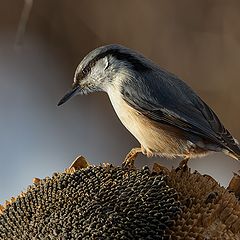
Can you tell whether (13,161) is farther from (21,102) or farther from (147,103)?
(147,103)

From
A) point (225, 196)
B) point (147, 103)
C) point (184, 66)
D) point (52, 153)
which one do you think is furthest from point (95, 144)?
point (225, 196)

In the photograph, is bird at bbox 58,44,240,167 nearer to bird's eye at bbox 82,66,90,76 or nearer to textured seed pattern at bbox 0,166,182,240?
bird's eye at bbox 82,66,90,76

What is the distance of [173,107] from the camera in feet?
9.41

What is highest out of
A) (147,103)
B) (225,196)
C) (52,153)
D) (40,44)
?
(40,44)

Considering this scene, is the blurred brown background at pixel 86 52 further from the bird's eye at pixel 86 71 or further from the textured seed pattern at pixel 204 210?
the textured seed pattern at pixel 204 210

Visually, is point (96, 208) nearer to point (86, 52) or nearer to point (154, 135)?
point (154, 135)

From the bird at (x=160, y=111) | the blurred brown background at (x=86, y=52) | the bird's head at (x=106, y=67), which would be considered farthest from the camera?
the blurred brown background at (x=86, y=52)

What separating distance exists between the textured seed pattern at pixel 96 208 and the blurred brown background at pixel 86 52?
2744 mm

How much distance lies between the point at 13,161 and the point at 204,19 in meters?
1.64

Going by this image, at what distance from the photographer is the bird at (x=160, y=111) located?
2859 mm

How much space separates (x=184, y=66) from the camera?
5.57 m

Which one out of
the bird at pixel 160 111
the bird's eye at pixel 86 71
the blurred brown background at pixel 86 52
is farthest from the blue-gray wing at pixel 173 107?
the blurred brown background at pixel 86 52

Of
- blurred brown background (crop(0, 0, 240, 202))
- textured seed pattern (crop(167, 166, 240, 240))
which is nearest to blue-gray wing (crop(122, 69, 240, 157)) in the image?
textured seed pattern (crop(167, 166, 240, 240))

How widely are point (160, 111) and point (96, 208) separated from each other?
93 centimetres
